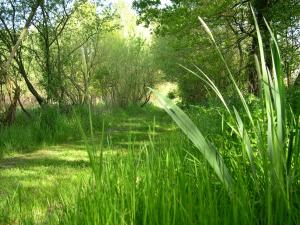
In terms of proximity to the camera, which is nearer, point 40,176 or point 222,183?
point 222,183

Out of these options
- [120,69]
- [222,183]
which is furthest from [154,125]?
[120,69]

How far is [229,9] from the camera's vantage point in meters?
12.3

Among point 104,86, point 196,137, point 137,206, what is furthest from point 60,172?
point 104,86

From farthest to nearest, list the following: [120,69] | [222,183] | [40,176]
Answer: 1. [120,69]
2. [40,176]
3. [222,183]

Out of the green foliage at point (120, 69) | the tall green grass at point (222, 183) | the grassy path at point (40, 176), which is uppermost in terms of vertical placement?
the green foliage at point (120, 69)

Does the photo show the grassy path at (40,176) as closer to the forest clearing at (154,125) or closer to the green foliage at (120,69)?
the forest clearing at (154,125)

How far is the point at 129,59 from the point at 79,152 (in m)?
14.5

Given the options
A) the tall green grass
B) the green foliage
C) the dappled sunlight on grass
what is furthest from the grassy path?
the green foliage

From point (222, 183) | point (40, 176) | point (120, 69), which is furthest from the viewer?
point (120, 69)

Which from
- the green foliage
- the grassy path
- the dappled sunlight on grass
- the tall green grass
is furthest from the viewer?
the green foliage

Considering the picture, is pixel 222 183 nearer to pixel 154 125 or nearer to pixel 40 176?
pixel 154 125

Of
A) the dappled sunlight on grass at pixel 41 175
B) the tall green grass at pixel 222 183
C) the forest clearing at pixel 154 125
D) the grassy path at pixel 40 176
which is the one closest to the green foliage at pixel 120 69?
the forest clearing at pixel 154 125

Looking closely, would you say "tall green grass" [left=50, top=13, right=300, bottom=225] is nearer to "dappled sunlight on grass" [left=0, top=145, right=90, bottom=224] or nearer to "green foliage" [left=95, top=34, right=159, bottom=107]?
"dappled sunlight on grass" [left=0, top=145, right=90, bottom=224]

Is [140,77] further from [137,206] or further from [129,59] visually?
[137,206]
